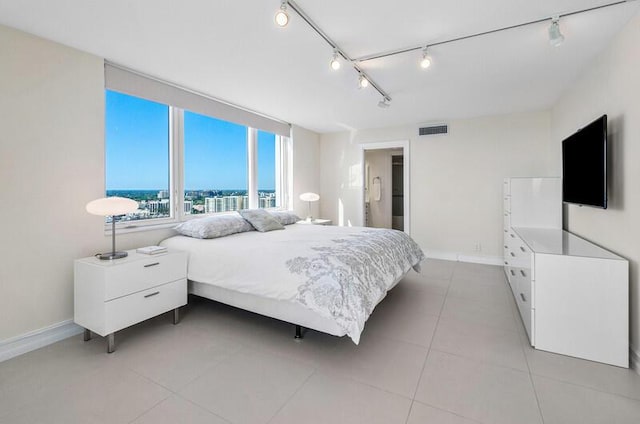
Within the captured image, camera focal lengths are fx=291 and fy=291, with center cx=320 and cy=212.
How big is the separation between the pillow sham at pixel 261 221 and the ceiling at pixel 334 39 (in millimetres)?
1488

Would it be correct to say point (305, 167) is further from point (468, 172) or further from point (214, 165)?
point (468, 172)

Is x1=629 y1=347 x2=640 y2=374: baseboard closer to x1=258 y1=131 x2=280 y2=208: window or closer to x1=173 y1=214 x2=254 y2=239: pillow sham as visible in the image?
x1=173 y1=214 x2=254 y2=239: pillow sham

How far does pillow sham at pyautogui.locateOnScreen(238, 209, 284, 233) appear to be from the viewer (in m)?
3.62

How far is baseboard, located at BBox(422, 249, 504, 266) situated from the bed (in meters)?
2.09

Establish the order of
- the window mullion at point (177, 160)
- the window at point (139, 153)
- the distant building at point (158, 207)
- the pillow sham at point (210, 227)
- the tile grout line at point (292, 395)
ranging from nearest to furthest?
the tile grout line at point (292, 395) → the window at point (139, 153) → the pillow sham at point (210, 227) → the distant building at point (158, 207) → the window mullion at point (177, 160)

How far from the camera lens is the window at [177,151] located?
2.93m

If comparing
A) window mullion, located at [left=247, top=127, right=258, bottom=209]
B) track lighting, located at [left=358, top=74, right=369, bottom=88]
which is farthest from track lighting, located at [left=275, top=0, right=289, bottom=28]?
window mullion, located at [left=247, top=127, right=258, bottom=209]

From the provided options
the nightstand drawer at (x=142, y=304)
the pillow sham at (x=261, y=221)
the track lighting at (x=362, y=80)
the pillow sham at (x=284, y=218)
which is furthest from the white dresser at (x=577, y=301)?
the nightstand drawer at (x=142, y=304)

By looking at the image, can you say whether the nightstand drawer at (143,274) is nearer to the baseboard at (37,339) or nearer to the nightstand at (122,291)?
the nightstand at (122,291)

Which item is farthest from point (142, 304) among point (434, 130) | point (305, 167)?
point (434, 130)

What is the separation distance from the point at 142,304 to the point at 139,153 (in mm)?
1649

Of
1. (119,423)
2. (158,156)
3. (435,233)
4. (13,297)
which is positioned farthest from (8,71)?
(435,233)

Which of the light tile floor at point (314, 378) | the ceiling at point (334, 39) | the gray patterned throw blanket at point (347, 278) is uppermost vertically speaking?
the ceiling at point (334, 39)

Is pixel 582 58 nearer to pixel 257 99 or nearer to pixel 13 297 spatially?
pixel 257 99
